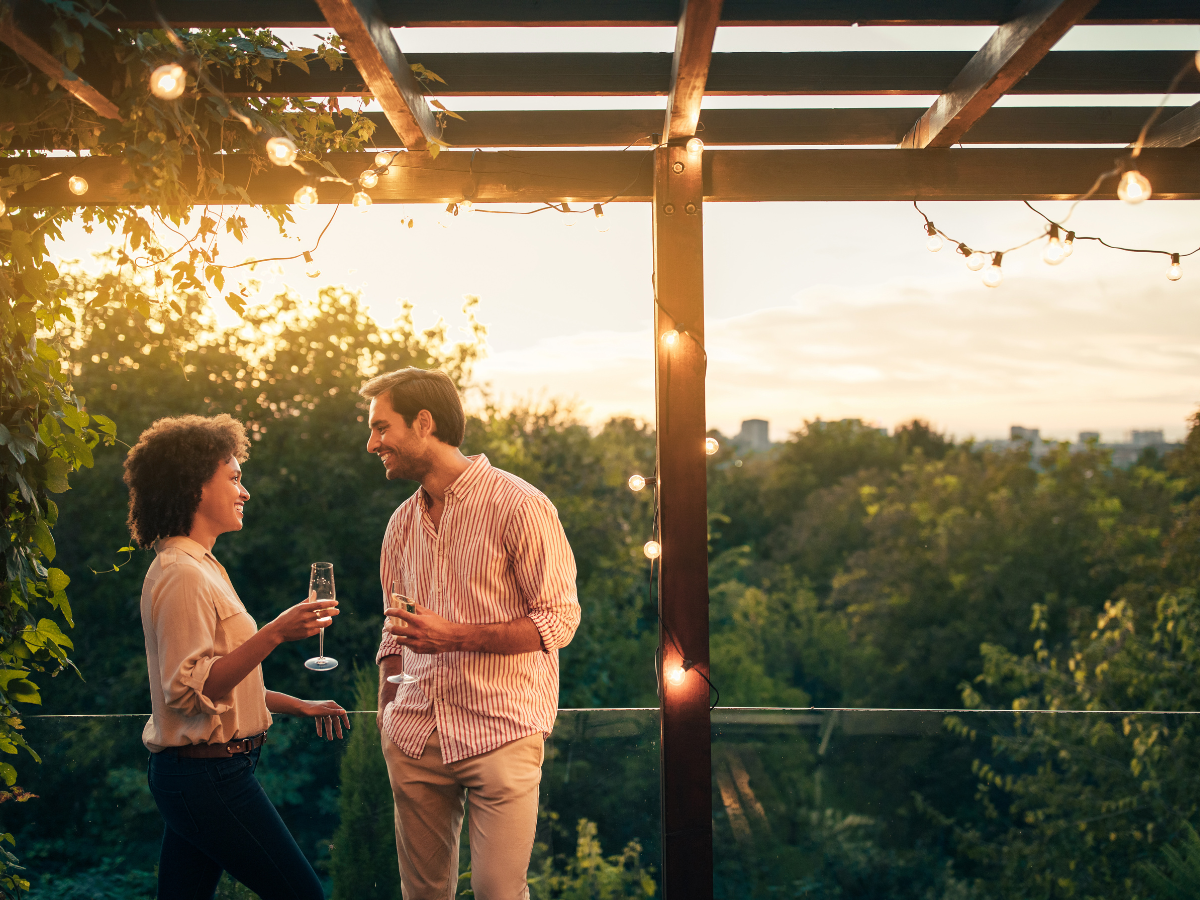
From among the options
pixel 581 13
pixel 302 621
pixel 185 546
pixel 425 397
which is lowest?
pixel 302 621

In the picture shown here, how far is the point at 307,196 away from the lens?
2.06 meters

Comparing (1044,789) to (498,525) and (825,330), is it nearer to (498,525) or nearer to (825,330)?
(498,525)

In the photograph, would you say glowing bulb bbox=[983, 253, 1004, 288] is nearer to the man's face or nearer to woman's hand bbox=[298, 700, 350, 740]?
the man's face

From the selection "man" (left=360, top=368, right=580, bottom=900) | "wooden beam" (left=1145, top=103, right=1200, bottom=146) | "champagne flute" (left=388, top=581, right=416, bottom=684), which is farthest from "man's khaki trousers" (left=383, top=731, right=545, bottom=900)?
"wooden beam" (left=1145, top=103, right=1200, bottom=146)

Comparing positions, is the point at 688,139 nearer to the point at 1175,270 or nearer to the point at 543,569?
the point at 543,569

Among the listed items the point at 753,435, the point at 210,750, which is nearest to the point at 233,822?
the point at 210,750

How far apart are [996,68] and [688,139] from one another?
2.31 feet

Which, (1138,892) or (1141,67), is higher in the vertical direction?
(1141,67)

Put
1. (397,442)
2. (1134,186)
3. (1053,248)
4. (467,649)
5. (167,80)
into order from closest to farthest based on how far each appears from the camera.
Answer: (167,80), (1134,186), (467,649), (397,442), (1053,248)

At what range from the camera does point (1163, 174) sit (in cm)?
218

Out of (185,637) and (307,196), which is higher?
(307,196)

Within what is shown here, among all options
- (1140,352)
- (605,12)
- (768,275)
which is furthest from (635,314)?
(605,12)

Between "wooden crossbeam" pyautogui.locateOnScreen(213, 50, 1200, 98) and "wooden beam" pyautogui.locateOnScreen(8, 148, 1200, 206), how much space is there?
0.19 metres

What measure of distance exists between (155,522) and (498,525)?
759 mm
